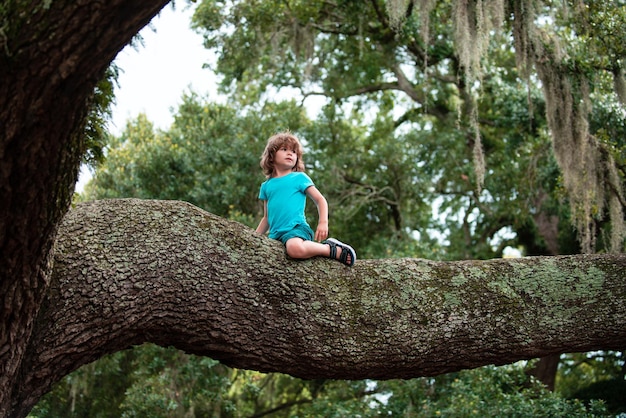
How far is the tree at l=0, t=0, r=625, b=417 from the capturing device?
2.57m

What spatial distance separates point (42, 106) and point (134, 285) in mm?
1164

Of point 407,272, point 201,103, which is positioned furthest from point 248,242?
point 201,103

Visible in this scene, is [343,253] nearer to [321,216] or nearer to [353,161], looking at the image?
[321,216]

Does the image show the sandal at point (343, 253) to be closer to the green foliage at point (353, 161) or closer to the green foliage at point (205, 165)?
the green foliage at point (353, 161)

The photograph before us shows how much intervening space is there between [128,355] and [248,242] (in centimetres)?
795

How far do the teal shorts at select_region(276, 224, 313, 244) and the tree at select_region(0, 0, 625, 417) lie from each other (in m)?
0.14

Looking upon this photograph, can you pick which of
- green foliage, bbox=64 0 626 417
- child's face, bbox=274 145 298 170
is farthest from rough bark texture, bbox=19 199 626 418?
green foliage, bbox=64 0 626 417

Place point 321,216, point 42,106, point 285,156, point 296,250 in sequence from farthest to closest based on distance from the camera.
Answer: point 285,156, point 321,216, point 296,250, point 42,106

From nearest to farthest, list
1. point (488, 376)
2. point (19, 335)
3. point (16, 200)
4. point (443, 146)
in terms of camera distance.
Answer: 1. point (16, 200)
2. point (19, 335)
3. point (488, 376)
4. point (443, 146)

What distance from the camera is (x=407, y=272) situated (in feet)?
13.3

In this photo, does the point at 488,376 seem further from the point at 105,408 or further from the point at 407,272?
the point at 105,408

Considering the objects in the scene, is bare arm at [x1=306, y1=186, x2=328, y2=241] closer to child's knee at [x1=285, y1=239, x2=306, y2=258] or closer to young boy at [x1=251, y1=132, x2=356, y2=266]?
young boy at [x1=251, y1=132, x2=356, y2=266]

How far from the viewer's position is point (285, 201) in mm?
4289

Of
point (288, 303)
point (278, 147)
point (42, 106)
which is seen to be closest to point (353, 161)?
point (278, 147)
